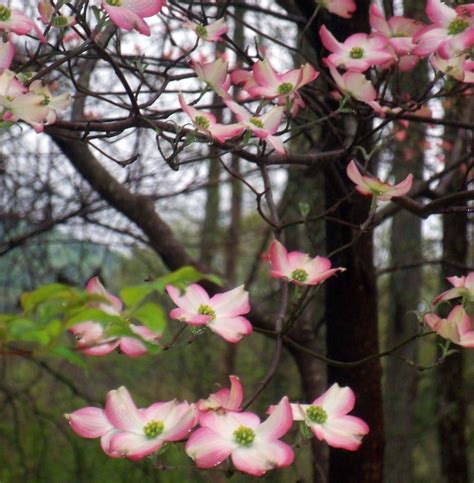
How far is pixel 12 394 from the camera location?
104 inches

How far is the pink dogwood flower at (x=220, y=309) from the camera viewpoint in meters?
1.01

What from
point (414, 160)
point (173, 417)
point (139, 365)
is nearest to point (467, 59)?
point (173, 417)

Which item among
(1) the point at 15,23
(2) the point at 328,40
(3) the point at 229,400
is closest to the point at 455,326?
(3) the point at 229,400

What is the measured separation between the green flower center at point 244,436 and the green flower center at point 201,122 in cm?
45

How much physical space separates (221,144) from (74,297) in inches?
23.6

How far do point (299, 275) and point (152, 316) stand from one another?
521 millimetres

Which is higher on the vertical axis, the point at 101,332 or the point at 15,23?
the point at 15,23

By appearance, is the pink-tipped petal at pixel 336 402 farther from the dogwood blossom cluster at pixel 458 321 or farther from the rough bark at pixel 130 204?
the rough bark at pixel 130 204

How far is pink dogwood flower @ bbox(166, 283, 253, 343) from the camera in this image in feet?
3.31

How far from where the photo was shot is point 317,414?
0.95 metres

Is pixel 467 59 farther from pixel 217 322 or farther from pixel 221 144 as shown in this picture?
pixel 217 322

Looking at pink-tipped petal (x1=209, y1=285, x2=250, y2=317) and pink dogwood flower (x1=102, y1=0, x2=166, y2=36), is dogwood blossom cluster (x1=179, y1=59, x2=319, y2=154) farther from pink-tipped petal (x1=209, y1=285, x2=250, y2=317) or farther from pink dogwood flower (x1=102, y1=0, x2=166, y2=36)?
pink-tipped petal (x1=209, y1=285, x2=250, y2=317)

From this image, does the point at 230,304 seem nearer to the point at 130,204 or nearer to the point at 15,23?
the point at 15,23

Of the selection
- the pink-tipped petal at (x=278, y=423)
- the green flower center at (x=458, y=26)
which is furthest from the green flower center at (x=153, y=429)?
the green flower center at (x=458, y=26)
